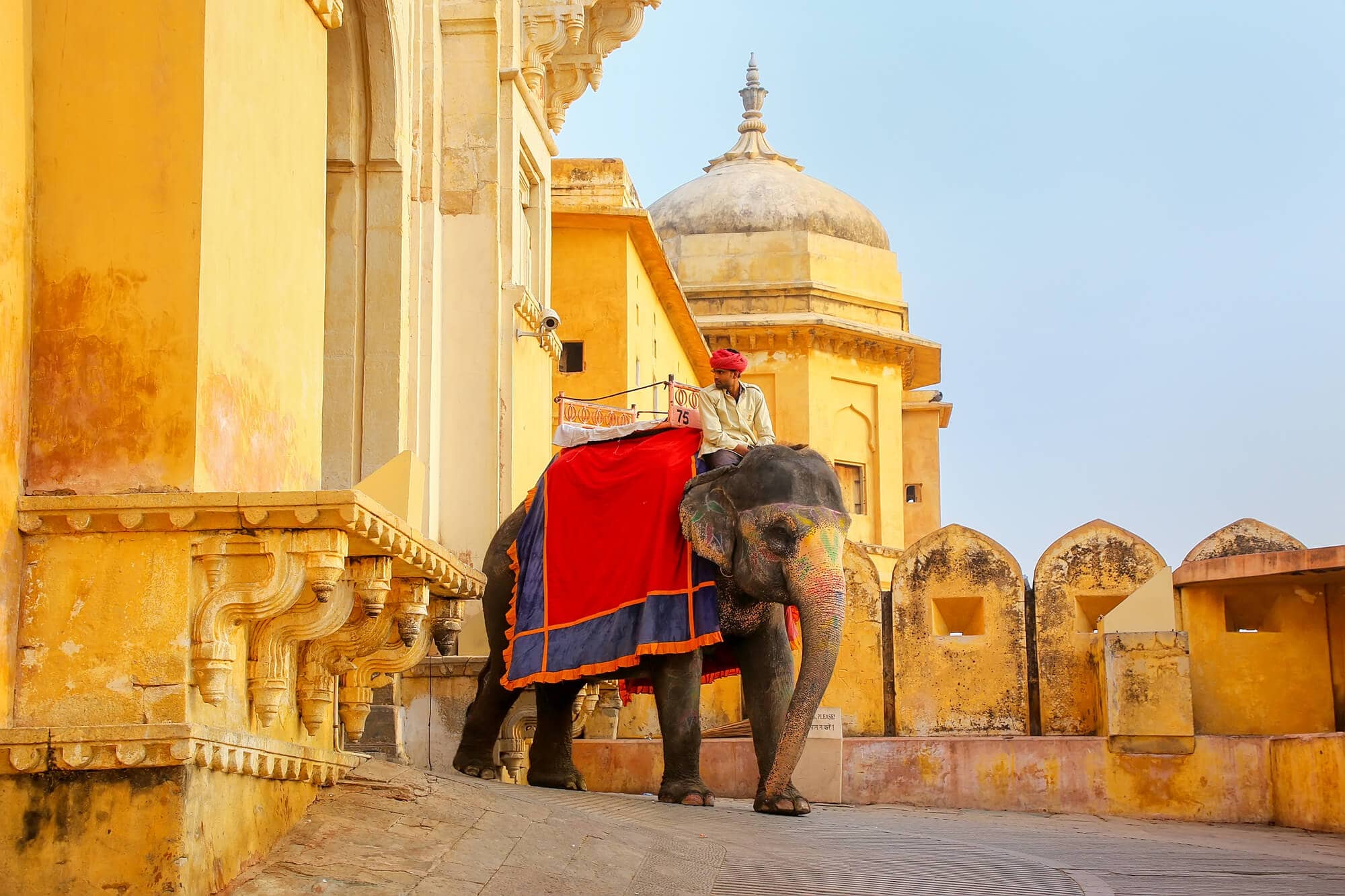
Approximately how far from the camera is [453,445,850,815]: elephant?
8.96 meters

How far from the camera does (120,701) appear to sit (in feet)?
17.6

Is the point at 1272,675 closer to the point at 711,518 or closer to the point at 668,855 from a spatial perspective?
the point at 711,518

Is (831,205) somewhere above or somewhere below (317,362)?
above

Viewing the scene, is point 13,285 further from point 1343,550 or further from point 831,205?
point 831,205

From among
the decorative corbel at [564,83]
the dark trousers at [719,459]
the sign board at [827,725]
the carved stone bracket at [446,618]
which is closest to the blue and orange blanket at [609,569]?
the dark trousers at [719,459]

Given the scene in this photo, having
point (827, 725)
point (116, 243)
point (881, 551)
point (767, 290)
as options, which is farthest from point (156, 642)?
point (767, 290)

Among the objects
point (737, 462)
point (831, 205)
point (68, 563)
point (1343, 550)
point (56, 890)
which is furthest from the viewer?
point (831, 205)

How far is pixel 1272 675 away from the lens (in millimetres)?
13109

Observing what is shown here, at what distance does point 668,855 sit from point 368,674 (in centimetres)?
129

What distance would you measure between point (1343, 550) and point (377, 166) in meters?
6.57

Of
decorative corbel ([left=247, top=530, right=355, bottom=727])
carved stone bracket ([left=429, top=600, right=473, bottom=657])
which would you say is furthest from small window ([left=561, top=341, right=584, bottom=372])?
decorative corbel ([left=247, top=530, right=355, bottom=727])

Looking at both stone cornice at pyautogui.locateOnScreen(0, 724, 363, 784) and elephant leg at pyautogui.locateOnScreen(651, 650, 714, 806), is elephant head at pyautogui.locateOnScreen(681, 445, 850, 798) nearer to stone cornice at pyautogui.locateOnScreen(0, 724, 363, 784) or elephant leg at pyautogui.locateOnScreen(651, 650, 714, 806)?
elephant leg at pyautogui.locateOnScreen(651, 650, 714, 806)

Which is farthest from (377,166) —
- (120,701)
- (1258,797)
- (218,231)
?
(1258,797)

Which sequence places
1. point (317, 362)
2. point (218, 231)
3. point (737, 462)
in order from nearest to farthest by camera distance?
point (218, 231) → point (317, 362) → point (737, 462)
